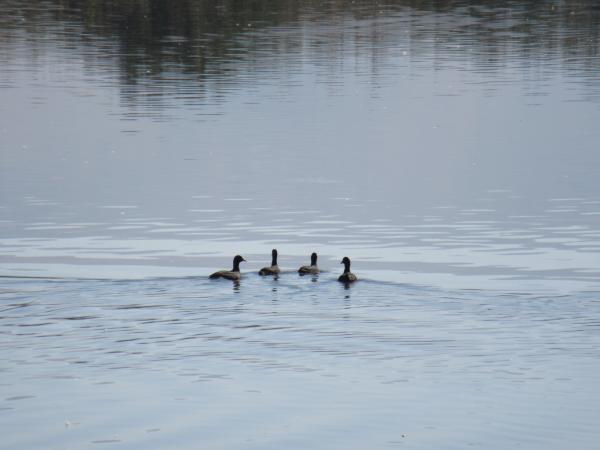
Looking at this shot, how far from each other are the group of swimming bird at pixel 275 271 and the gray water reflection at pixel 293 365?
44 centimetres

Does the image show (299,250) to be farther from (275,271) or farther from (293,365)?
(293,365)

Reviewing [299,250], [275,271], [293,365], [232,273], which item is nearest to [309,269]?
[275,271]

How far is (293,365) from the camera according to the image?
1797 centimetres

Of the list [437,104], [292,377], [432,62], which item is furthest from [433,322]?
[432,62]

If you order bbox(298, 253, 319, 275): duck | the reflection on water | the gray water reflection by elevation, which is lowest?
the gray water reflection

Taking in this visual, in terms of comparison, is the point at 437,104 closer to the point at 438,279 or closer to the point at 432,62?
the point at 432,62

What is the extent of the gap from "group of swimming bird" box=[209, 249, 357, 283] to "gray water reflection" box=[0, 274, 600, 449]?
17.1 inches

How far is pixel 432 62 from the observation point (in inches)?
2564

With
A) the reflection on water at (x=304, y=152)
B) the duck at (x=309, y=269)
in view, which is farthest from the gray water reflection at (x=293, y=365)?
the reflection on water at (x=304, y=152)

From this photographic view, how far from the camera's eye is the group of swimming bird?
2361 centimetres

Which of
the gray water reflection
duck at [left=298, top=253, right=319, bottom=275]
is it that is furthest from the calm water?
duck at [left=298, top=253, right=319, bottom=275]

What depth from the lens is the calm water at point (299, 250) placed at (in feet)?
53.2

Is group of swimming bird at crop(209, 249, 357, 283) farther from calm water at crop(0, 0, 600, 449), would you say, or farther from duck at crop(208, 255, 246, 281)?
calm water at crop(0, 0, 600, 449)

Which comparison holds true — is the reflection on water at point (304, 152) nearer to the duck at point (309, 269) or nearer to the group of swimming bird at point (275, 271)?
the group of swimming bird at point (275, 271)
